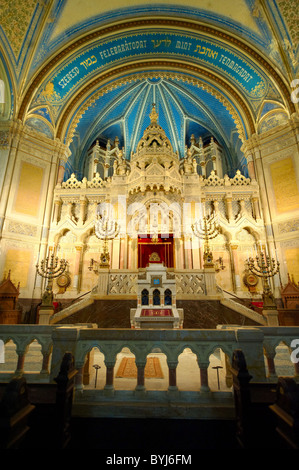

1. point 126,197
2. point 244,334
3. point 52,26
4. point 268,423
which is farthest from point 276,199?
point 52,26

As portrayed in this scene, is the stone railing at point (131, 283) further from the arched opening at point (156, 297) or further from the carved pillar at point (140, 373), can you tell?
the carved pillar at point (140, 373)

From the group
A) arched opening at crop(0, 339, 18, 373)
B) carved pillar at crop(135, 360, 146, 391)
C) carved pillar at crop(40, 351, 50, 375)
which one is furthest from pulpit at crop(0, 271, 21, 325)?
carved pillar at crop(135, 360, 146, 391)

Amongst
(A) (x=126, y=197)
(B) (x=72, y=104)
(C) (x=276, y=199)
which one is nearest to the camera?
(C) (x=276, y=199)

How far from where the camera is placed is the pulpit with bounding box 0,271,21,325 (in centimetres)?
864

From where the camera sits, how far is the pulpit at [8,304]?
864 cm

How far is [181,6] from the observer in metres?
12.7

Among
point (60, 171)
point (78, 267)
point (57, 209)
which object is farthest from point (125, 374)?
point (60, 171)

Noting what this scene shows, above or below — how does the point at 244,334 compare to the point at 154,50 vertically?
below

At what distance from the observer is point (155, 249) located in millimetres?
12828

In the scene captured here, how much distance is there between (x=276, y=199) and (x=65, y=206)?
39.5 ft

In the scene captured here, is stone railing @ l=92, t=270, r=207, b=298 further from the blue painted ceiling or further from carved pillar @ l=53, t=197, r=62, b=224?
the blue painted ceiling

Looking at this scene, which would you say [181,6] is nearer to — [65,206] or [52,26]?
[52,26]

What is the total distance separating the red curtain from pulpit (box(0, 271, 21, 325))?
6205mm

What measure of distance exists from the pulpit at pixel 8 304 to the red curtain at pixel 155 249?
20.4ft
